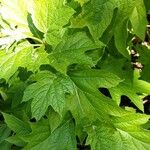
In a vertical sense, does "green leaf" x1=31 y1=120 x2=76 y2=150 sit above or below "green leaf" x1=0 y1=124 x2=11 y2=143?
above

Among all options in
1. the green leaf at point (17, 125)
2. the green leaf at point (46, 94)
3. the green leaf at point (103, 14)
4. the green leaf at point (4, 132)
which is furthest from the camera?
the green leaf at point (4, 132)

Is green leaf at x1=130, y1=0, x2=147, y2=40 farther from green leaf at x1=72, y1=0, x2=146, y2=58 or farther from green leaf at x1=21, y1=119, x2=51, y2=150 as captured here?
green leaf at x1=21, y1=119, x2=51, y2=150

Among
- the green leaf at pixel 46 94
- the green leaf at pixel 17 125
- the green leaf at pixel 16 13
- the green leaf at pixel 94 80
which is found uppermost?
the green leaf at pixel 16 13

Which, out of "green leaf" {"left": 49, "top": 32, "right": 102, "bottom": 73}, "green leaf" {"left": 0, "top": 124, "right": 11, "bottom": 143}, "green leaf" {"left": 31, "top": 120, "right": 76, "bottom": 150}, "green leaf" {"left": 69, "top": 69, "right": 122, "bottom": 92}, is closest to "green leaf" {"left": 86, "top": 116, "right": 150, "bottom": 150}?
"green leaf" {"left": 31, "top": 120, "right": 76, "bottom": 150}

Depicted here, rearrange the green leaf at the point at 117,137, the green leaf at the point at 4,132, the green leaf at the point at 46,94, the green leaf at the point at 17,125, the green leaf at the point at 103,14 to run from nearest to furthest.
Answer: the green leaf at the point at 46,94, the green leaf at the point at 103,14, the green leaf at the point at 117,137, the green leaf at the point at 17,125, the green leaf at the point at 4,132

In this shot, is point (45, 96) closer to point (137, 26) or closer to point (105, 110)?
point (105, 110)

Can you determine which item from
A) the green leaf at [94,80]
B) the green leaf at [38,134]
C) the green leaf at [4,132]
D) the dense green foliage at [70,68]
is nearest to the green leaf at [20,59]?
the dense green foliage at [70,68]

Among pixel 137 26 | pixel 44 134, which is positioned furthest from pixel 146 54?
pixel 44 134

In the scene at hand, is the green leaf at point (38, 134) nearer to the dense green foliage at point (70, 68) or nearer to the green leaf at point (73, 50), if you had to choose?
the dense green foliage at point (70, 68)
